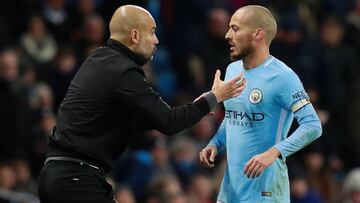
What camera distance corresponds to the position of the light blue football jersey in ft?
24.1

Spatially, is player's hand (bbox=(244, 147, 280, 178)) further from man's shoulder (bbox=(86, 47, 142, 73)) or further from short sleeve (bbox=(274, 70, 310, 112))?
man's shoulder (bbox=(86, 47, 142, 73))

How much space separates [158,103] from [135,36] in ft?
1.76

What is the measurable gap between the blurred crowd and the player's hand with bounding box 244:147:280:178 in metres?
3.57

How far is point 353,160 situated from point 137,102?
781cm

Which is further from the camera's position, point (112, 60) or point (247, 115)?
point (247, 115)

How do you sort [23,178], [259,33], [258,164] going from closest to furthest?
[258,164] → [259,33] → [23,178]

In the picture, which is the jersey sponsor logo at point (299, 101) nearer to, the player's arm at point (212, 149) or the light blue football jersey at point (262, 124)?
the light blue football jersey at point (262, 124)

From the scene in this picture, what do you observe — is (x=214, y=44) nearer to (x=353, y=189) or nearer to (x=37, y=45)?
(x=37, y=45)

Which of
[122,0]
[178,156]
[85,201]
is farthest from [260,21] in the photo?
[122,0]

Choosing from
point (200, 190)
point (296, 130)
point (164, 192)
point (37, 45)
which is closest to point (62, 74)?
point (37, 45)

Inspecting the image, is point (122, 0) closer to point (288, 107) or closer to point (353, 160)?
point (353, 160)

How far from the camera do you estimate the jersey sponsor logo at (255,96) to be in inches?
291

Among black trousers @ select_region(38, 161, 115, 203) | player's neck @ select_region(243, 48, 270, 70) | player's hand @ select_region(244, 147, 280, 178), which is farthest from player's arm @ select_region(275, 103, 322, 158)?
black trousers @ select_region(38, 161, 115, 203)

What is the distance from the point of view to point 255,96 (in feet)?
24.3
